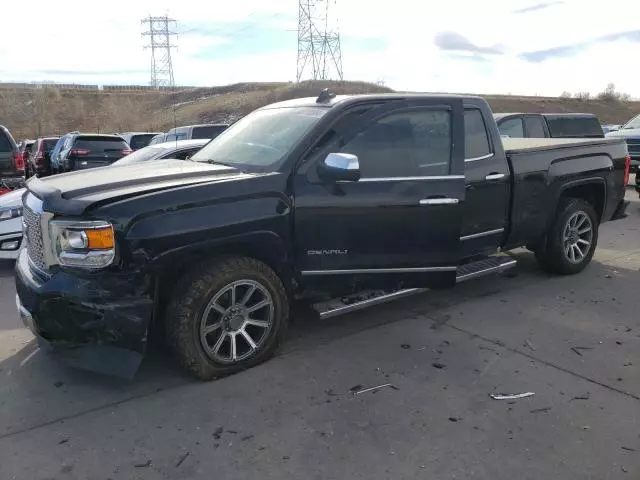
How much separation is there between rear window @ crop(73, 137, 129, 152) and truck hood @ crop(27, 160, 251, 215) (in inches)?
432

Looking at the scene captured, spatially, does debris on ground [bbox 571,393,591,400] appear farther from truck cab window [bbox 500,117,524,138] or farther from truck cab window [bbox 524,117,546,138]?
truck cab window [bbox 524,117,546,138]

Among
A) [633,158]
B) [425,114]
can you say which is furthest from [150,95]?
[425,114]

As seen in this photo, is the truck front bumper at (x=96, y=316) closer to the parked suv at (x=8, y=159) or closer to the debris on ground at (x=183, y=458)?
the debris on ground at (x=183, y=458)

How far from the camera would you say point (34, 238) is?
388cm

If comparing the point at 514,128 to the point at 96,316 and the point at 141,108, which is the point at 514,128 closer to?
the point at 96,316

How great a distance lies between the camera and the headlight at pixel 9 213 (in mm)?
6785

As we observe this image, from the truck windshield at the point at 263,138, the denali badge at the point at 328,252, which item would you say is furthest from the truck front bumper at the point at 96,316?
the truck windshield at the point at 263,138

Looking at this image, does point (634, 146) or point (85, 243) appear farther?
point (634, 146)

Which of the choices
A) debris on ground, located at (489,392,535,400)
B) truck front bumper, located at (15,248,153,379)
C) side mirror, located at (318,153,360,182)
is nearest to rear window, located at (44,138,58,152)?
truck front bumper, located at (15,248,153,379)

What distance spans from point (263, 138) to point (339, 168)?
1.00m

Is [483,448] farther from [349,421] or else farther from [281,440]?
[281,440]

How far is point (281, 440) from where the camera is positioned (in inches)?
126

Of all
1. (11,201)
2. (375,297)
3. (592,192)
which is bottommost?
(375,297)

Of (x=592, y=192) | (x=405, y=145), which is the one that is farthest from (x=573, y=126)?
(x=405, y=145)
